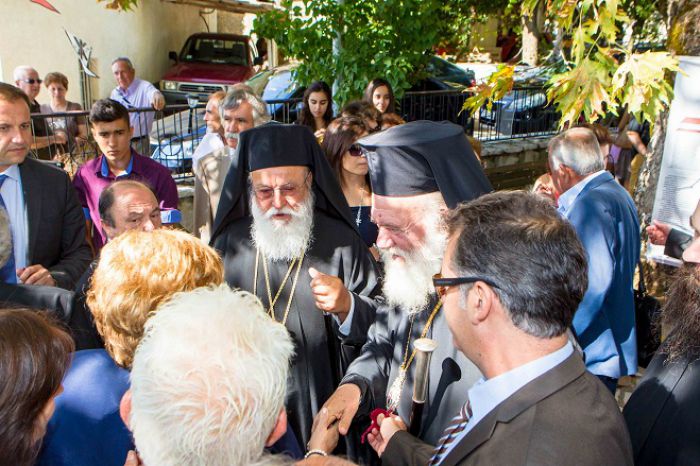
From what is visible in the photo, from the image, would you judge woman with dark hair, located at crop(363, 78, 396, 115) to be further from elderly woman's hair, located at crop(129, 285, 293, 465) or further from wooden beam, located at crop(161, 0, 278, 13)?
wooden beam, located at crop(161, 0, 278, 13)

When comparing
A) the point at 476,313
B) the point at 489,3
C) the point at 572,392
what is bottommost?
the point at 572,392

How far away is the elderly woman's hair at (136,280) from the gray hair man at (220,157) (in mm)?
2910

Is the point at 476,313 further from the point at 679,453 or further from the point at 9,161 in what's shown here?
the point at 9,161

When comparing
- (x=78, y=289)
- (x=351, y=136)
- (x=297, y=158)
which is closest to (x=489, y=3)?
(x=351, y=136)

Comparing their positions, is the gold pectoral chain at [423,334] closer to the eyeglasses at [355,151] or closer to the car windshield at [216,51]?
the eyeglasses at [355,151]

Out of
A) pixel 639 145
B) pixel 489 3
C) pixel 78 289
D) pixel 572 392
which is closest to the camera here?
pixel 572 392

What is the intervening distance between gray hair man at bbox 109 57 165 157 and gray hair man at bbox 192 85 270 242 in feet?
9.55

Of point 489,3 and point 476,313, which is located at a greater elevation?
point 489,3

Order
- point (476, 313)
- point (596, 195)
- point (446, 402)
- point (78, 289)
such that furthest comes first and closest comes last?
point (596, 195) < point (78, 289) < point (446, 402) < point (476, 313)

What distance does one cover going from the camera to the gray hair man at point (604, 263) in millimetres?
3379

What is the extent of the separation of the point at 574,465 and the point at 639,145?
279 inches

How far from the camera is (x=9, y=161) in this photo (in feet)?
10.5

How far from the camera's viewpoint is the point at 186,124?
8.93 meters

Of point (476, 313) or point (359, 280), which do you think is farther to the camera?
point (359, 280)
